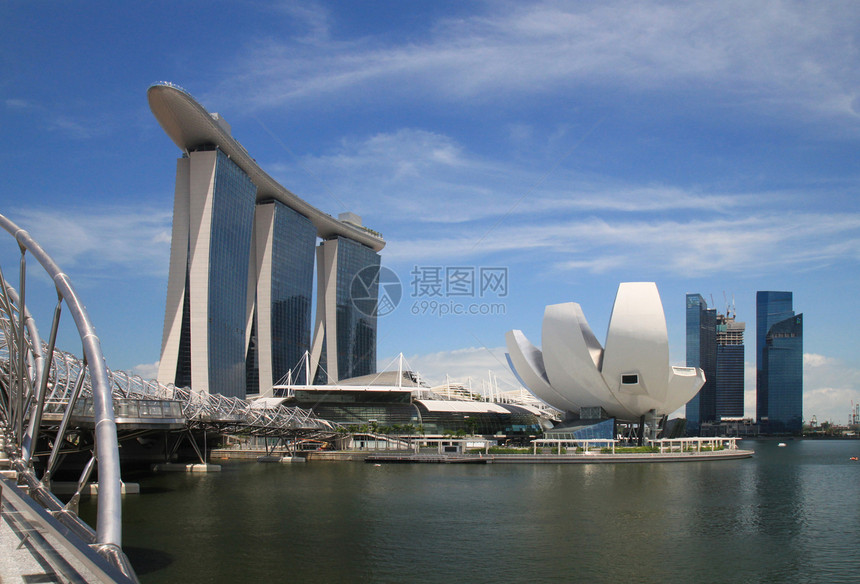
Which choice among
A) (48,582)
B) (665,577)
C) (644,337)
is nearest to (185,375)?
(644,337)

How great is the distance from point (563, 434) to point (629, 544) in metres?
47.4

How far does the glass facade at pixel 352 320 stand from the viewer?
375 feet

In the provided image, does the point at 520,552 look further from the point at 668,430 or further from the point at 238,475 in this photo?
the point at 668,430

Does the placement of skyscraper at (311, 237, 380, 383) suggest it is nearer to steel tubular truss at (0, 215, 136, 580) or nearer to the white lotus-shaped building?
the white lotus-shaped building

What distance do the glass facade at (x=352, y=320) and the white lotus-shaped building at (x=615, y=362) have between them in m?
45.3

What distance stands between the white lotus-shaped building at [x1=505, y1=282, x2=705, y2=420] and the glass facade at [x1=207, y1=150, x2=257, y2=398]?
28.9 meters

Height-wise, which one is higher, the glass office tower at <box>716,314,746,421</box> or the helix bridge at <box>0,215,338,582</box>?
the helix bridge at <box>0,215,338,582</box>

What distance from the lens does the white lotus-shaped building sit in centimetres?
6188

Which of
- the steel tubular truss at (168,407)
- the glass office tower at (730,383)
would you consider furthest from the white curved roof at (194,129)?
the glass office tower at (730,383)

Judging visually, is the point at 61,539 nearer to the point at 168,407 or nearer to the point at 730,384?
the point at 168,407

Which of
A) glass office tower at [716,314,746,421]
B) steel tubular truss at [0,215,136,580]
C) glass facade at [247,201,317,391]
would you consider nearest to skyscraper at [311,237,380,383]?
glass facade at [247,201,317,391]

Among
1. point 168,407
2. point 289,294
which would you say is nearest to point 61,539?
point 168,407

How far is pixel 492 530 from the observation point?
25.7 m

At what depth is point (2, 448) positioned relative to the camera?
20.9 m
